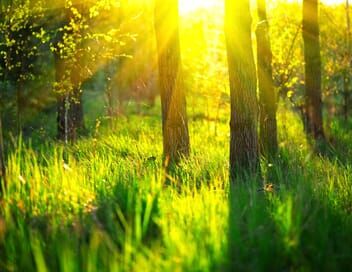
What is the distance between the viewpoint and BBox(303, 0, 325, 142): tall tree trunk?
48.6 ft

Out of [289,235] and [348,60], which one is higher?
[348,60]

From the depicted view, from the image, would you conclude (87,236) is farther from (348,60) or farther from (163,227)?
(348,60)

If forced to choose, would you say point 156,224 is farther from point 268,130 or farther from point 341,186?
point 268,130

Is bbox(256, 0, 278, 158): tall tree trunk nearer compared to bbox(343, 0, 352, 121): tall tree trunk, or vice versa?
bbox(256, 0, 278, 158): tall tree trunk

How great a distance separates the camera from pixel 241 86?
8641 mm

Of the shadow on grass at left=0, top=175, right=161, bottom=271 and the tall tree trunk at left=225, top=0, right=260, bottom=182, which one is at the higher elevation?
the tall tree trunk at left=225, top=0, right=260, bottom=182

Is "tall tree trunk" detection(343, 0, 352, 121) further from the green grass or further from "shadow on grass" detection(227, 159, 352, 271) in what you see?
"shadow on grass" detection(227, 159, 352, 271)

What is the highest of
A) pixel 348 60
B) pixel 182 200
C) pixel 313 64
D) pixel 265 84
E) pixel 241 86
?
pixel 348 60

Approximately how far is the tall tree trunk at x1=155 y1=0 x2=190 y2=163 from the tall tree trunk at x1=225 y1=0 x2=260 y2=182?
1390mm

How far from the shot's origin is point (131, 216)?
18.8 feet

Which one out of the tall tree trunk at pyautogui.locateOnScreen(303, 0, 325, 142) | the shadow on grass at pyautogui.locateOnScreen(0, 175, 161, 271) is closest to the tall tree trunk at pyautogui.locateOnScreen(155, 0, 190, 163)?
the shadow on grass at pyautogui.locateOnScreen(0, 175, 161, 271)

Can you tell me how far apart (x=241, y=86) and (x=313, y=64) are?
22.4ft

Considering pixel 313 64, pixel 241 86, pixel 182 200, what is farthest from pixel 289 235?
pixel 313 64

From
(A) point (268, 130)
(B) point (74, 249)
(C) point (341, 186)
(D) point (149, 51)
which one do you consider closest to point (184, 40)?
(D) point (149, 51)
